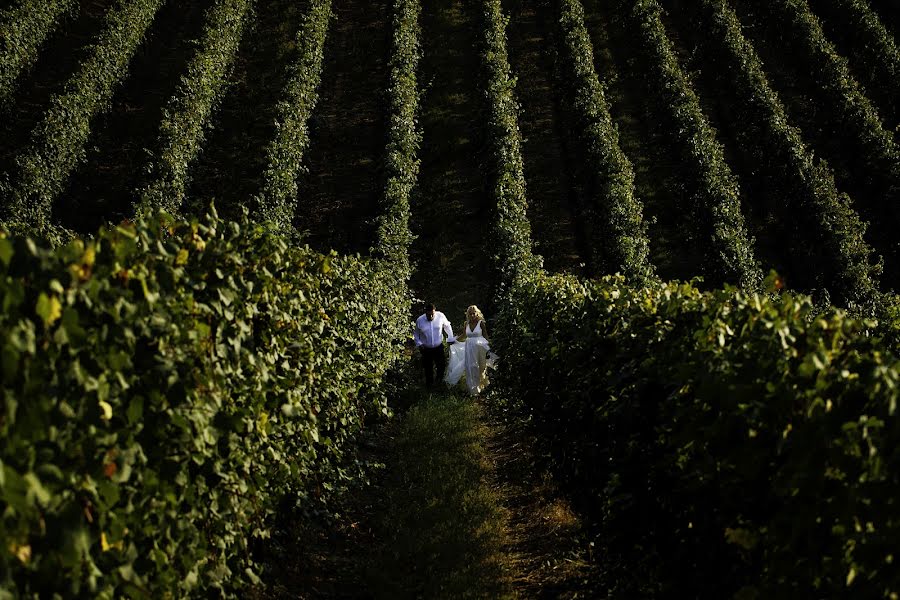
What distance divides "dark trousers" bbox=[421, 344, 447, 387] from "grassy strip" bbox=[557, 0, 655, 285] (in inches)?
296

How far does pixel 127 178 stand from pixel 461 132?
41.3ft

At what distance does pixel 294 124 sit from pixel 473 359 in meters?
17.3

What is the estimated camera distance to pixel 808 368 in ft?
10.3

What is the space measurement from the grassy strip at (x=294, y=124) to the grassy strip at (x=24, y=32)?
35.9 feet

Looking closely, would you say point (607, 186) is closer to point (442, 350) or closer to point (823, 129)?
point (823, 129)

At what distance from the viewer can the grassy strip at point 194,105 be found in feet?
86.1

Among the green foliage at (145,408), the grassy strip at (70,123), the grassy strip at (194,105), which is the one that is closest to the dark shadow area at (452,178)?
the grassy strip at (194,105)

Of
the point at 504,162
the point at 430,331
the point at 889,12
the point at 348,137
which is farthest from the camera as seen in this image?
the point at 889,12

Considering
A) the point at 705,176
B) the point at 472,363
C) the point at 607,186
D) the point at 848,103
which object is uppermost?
the point at 848,103

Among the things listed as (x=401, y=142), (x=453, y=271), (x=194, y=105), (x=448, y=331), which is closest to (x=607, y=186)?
(x=453, y=271)

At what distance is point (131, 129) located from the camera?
30.1 metres

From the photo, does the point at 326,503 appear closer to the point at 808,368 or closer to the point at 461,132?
the point at 808,368

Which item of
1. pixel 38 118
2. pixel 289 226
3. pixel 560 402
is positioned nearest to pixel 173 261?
pixel 560 402

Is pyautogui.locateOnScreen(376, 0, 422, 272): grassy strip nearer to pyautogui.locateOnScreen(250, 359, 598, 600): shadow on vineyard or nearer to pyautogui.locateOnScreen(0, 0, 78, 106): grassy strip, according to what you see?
pyautogui.locateOnScreen(250, 359, 598, 600): shadow on vineyard
